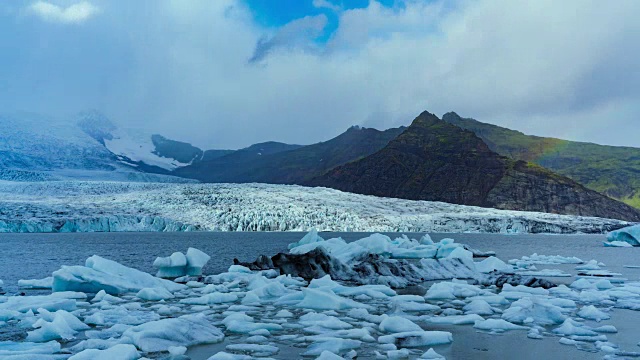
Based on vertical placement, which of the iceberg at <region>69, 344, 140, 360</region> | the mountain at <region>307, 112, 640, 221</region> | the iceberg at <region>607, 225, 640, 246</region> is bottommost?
the iceberg at <region>69, 344, 140, 360</region>

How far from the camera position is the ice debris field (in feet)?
27.9

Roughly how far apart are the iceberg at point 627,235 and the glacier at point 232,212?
90.1 feet

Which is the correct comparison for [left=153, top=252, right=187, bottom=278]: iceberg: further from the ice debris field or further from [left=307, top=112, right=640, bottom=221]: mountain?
[left=307, top=112, right=640, bottom=221]: mountain

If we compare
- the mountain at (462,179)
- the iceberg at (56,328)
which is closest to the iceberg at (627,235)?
the iceberg at (56,328)

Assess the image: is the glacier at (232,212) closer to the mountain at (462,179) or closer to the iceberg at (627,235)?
the iceberg at (627,235)

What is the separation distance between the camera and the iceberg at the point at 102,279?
1470cm

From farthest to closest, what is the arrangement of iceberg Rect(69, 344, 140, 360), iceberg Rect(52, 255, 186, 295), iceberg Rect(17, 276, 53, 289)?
iceberg Rect(17, 276, 53, 289), iceberg Rect(52, 255, 186, 295), iceberg Rect(69, 344, 140, 360)

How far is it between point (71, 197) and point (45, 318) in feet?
237

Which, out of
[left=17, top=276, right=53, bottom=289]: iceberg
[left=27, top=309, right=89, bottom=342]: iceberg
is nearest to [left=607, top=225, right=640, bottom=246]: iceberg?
[left=17, top=276, right=53, bottom=289]: iceberg

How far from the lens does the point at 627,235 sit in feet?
174

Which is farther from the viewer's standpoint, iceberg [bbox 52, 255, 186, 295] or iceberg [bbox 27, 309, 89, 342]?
iceberg [bbox 52, 255, 186, 295]

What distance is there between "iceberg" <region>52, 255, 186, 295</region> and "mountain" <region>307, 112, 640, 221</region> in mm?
148552

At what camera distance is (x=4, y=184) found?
8444 cm

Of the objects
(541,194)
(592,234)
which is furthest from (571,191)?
(592,234)
